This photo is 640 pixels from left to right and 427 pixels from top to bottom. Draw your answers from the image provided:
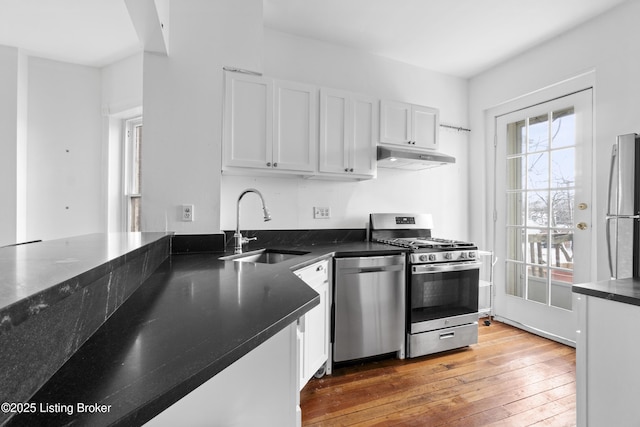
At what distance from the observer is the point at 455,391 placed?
2105 millimetres

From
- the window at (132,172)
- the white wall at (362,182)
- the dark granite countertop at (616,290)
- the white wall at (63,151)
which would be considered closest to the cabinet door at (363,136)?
the white wall at (362,182)

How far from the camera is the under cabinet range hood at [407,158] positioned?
2770mm

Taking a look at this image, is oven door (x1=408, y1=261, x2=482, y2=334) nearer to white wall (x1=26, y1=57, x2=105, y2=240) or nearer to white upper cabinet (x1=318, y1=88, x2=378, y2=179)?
white upper cabinet (x1=318, y1=88, x2=378, y2=179)

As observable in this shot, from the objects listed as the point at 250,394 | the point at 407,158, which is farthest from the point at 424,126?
the point at 250,394

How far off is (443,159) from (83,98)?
365cm

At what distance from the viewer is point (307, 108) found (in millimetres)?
2564

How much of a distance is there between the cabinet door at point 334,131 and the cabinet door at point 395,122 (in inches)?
14.8

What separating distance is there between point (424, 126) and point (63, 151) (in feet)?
11.9

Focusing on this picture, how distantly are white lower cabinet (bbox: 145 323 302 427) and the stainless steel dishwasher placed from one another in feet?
4.17

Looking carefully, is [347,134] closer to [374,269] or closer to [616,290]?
[374,269]

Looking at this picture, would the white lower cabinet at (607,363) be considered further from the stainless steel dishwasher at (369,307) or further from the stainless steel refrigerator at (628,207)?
the stainless steel dishwasher at (369,307)

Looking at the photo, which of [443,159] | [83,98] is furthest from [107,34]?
[443,159]

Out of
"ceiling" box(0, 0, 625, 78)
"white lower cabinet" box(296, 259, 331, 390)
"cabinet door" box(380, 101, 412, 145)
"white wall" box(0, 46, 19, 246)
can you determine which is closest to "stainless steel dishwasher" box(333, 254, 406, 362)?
"white lower cabinet" box(296, 259, 331, 390)

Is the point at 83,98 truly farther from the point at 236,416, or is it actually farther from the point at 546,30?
the point at 546,30
